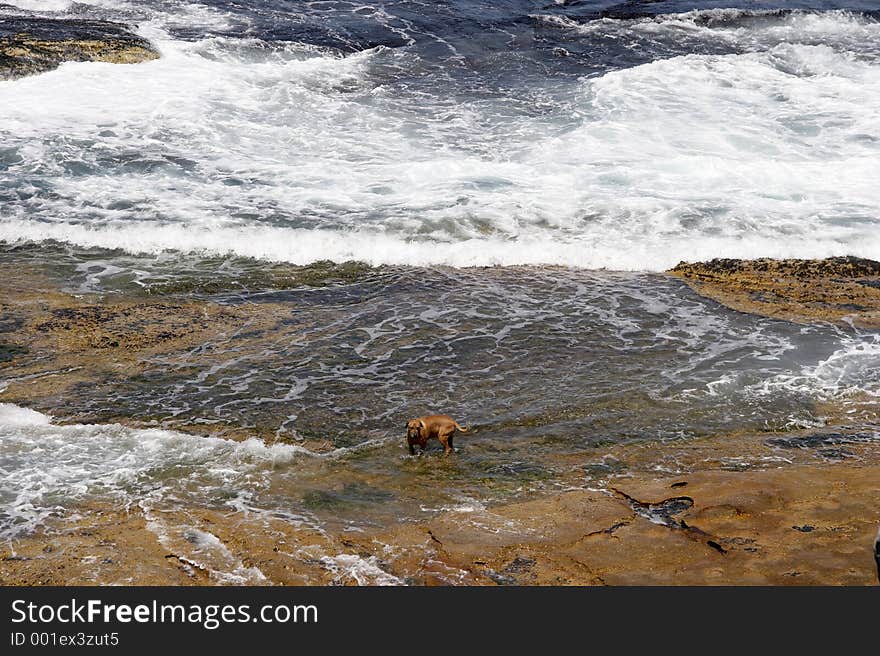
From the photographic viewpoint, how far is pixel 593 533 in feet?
18.9

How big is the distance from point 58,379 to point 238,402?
179 cm

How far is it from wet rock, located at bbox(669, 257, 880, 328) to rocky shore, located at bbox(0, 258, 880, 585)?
230cm

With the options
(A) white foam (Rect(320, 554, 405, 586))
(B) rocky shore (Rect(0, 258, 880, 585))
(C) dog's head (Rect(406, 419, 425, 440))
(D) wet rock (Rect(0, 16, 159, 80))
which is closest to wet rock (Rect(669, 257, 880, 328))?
(B) rocky shore (Rect(0, 258, 880, 585))

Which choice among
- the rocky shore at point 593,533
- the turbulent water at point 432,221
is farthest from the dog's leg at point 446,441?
the rocky shore at point 593,533

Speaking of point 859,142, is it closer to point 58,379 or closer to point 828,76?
point 828,76

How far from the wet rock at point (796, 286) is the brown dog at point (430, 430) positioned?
487 cm

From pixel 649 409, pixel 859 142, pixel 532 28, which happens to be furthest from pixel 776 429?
pixel 532 28

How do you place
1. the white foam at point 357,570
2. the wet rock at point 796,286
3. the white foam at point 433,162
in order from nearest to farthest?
the white foam at point 357,570
the wet rock at point 796,286
the white foam at point 433,162

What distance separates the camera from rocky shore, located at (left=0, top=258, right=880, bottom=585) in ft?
17.0

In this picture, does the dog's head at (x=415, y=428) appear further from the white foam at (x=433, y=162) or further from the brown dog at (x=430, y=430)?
the white foam at (x=433, y=162)

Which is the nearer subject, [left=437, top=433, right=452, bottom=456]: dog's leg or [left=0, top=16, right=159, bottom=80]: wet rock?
[left=437, top=433, right=452, bottom=456]: dog's leg

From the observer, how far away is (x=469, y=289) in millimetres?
10734

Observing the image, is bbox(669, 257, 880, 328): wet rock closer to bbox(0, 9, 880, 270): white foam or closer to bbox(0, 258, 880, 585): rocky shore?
bbox(0, 9, 880, 270): white foam

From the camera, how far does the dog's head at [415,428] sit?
6.87 m
